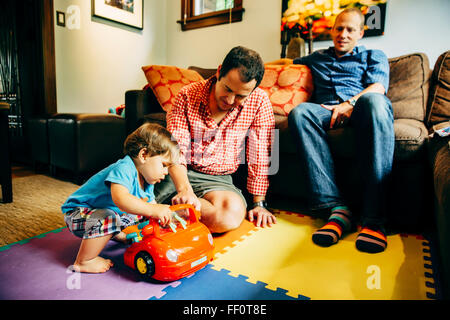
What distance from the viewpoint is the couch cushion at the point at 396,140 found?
1.22 meters

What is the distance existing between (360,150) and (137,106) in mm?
1370

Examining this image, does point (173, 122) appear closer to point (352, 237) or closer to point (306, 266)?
point (306, 266)

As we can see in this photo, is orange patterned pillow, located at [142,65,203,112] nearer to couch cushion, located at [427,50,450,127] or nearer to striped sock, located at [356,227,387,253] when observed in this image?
striped sock, located at [356,227,387,253]

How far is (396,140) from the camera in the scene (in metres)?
1.25

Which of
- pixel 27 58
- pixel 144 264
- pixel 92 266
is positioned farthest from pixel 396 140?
pixel 27 58

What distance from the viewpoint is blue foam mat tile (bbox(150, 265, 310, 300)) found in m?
0.77

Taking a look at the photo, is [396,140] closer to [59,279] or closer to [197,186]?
[197,186]

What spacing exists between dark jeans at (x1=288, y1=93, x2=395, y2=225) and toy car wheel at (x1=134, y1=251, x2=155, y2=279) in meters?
0.81

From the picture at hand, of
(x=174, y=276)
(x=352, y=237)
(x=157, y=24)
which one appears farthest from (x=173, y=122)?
(x=157, y=24)

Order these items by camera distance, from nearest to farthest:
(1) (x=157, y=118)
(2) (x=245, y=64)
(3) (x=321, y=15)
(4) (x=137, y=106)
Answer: (2) (x=245, y=64) → (1) (x=157, y=118) → (4) (x=137, y=106) → (3) (x=321, y=15)

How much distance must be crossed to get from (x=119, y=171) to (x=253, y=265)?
0.54 meters

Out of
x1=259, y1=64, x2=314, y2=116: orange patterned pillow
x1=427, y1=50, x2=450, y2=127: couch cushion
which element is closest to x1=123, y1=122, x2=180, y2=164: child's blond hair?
x1=259, y1=64, x2=314, y2=116: orange patterned pillow

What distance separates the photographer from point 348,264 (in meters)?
0.97

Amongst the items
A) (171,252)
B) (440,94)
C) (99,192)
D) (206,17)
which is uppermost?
(206,17)
